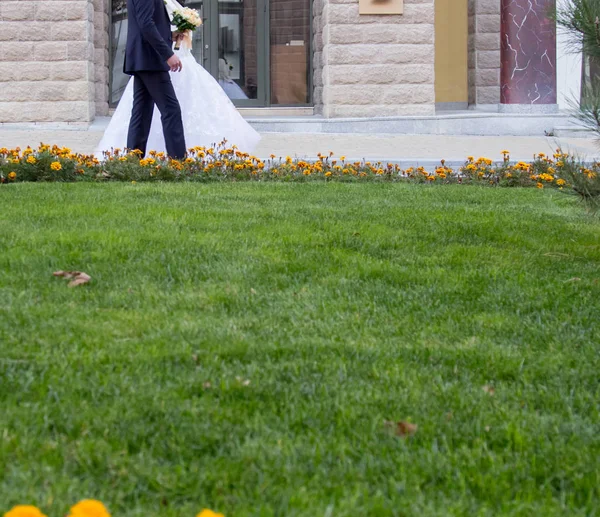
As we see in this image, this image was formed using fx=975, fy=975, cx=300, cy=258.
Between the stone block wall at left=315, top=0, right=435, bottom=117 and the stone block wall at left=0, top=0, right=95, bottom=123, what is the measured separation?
4210 mm

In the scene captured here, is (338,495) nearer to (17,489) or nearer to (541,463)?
(541,463)

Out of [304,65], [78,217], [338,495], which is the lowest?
[338,495]

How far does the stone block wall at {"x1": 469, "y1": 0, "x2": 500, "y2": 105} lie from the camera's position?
762 inches

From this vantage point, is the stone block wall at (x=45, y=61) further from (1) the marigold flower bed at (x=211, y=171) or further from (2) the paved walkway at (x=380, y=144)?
(1) the marigold flower bed at (x=211, y=171)

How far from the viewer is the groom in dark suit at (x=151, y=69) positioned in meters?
9.40

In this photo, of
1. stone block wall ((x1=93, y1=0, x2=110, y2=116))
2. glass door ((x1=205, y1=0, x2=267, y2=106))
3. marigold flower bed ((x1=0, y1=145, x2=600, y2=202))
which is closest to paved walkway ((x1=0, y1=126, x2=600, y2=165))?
stone block wall ((x1=93, y1=0, x2=110, y2=116))

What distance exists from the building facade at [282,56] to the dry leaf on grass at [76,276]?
12770 millimetres

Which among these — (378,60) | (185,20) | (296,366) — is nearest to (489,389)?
(296,366)

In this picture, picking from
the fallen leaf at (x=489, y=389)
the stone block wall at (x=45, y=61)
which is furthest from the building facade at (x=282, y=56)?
the fallen leaf at (x=489, y=389)

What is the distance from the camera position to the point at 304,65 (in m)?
18.8

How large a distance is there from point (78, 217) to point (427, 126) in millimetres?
11553

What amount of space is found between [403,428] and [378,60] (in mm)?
14649

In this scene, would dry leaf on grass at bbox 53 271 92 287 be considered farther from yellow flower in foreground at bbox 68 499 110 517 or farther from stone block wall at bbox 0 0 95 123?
stone block wall at bbox 0 0 95 123

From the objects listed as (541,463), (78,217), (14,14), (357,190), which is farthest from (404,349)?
(14,14)
